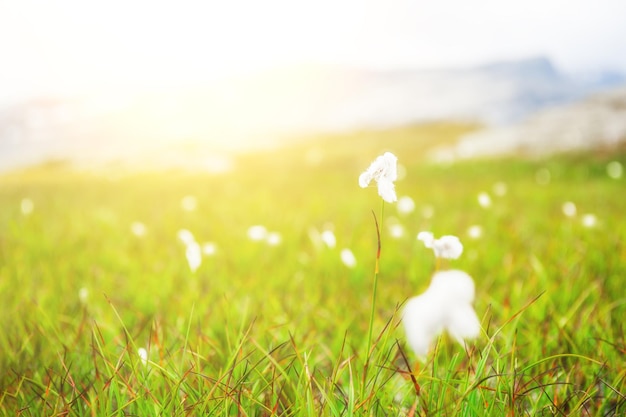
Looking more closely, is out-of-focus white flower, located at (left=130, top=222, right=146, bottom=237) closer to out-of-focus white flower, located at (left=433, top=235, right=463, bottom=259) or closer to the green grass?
the green grass

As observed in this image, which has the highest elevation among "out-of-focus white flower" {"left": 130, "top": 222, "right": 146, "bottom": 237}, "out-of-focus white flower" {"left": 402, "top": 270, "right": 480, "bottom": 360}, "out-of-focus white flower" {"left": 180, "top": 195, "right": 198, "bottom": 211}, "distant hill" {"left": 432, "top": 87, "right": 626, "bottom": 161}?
"out-of-focus white flower" {"left": 402, "top": 270, "right": 480, "bottom": 360}

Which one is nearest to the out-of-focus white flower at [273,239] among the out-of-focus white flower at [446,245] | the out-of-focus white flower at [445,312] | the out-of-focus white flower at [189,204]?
the out-of-focus white flower at [189,204]

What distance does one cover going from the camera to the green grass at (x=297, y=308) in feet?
4.75

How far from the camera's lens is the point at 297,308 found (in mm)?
2504

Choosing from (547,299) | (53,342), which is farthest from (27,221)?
(547,299)

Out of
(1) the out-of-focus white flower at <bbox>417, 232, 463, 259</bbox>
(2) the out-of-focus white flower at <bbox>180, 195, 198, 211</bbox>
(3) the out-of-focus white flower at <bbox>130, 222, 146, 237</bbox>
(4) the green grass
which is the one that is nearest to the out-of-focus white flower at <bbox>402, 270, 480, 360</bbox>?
(1) the out-of-focus white flower at <bbox>417, 232, 463, 259</bbox>

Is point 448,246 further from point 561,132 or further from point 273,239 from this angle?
point 561,132

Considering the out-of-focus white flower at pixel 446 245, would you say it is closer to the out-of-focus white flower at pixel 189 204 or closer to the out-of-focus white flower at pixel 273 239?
the out-of-focus white flower at pixel 273 239

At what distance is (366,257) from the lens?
11.1ft

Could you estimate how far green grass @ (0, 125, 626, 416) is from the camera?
56.9 inches

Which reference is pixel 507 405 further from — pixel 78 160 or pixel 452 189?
pixel 78 160

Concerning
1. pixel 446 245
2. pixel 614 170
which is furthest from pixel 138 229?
pixel 614 170

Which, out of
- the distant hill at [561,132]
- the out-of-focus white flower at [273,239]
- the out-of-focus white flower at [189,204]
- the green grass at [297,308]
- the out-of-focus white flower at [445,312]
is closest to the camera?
the out-of-focus white flower at [445,312]

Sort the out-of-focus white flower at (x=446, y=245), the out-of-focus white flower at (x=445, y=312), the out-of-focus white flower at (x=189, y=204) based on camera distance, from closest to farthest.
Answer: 1. the out-of-focus white flower at (x=445, y=312)
2. the out-of-focus white flower at (x=446, y=245)
3. the out-of-focus white flower at (x=189, y=204)
